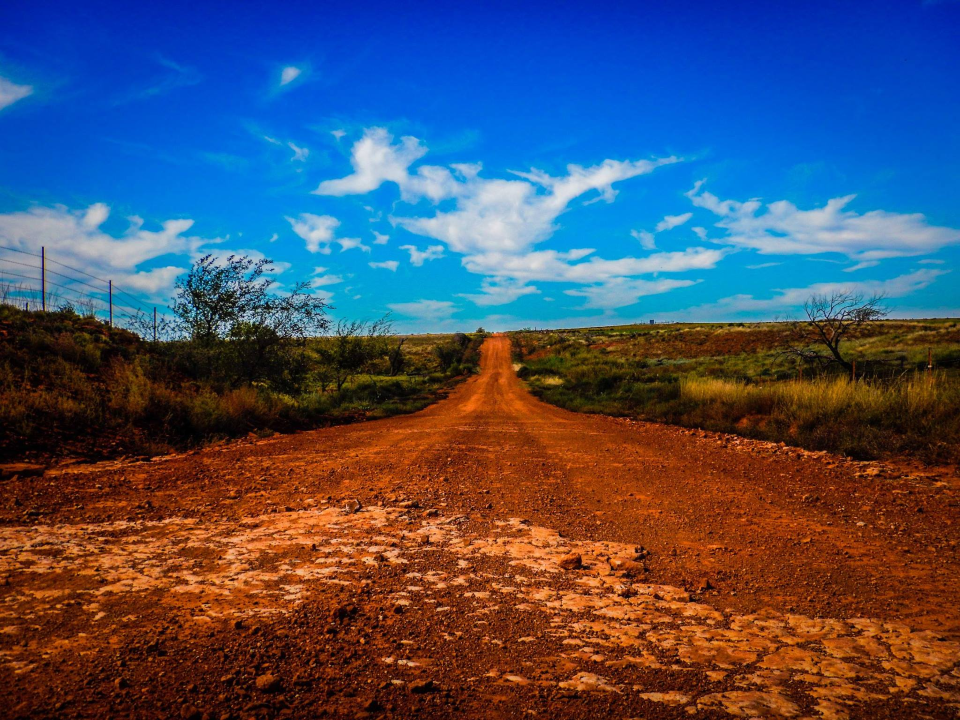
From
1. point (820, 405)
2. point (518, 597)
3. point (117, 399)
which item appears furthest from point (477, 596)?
point (820, 405)

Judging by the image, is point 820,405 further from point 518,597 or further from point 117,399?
point 117,399

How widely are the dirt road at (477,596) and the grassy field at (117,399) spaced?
2643 millimetres

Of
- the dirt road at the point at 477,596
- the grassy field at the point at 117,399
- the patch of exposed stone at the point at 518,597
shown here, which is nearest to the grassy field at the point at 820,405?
the dirt road at the point at 477,596

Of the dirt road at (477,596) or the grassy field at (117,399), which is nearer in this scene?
the dirt road at (477,596)

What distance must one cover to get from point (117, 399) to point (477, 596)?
10.1m

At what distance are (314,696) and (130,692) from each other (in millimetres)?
818

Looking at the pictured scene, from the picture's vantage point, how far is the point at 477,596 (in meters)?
3.52

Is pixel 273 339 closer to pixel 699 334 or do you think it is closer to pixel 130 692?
pixel 130 692

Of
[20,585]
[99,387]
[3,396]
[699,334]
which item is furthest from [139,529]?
[699,334]

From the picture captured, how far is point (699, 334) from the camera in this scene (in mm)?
60094

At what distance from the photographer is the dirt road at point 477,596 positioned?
245 cm

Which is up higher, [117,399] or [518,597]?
[117,399]

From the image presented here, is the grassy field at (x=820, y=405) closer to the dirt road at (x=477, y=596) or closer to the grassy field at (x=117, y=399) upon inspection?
the dirt road at (x=477, y=596)

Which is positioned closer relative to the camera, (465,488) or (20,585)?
(20,585)
